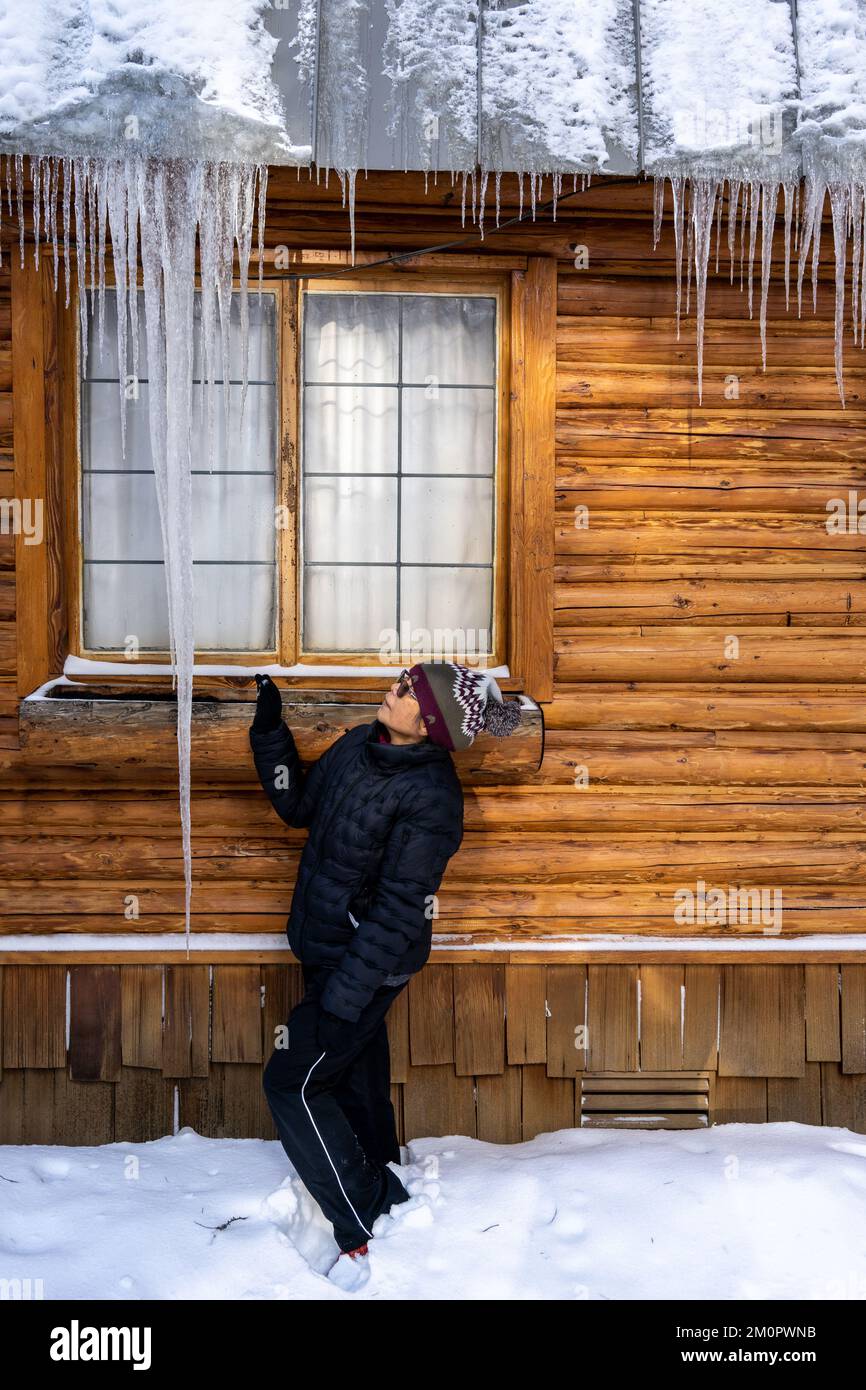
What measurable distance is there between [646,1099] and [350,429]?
292 cm

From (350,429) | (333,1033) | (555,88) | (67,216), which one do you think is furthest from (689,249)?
(333,1033)

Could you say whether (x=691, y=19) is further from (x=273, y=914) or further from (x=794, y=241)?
(x=273, y=914)

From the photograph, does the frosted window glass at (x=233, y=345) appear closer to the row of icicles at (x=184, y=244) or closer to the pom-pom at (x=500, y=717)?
the row of icicles at (x=184, y=244)

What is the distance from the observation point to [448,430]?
3.87 metres

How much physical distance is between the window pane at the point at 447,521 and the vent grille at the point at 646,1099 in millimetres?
2150

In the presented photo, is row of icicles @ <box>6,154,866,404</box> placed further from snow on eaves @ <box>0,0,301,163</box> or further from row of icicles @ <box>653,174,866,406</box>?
snow on eaves @ <box>0,0,301,163</box>

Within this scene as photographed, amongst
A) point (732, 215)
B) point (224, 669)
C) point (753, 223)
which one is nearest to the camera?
point (753, 223)

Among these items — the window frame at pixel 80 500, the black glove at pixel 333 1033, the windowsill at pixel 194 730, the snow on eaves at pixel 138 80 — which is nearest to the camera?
the snow on eaves at pixel 138 80

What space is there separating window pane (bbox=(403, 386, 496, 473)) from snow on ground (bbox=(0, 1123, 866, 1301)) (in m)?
2.66

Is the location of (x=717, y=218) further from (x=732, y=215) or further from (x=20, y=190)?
(x=20, y=190)

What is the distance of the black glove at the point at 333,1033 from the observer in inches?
121

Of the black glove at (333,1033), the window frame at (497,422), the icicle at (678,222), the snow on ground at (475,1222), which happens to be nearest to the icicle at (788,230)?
the icicle at (678,222)

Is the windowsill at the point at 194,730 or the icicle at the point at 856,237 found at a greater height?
the icicle at the point at 856,237

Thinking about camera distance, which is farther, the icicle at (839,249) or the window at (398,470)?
the window at (398,470)
